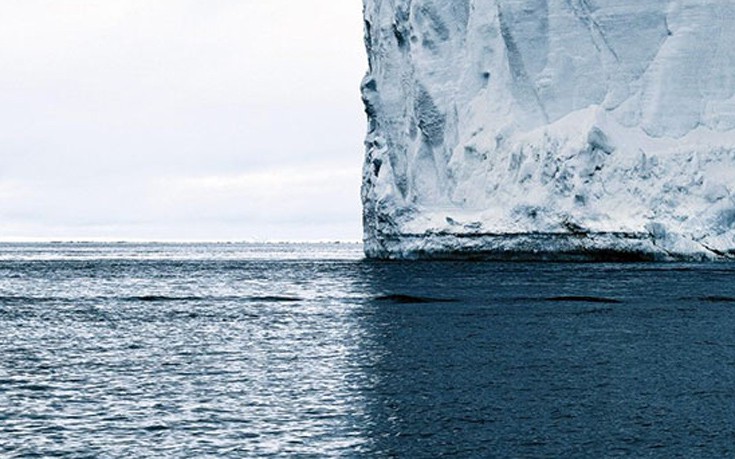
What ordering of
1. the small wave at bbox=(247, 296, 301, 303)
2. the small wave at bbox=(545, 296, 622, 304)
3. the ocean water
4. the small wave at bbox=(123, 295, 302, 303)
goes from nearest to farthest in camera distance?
the ocean water
the small wave at bbox=(545, 296, 622, 304)
the small wave at bbox=(247, 296, 301, 303)
the small wave at bbox=(123, 295, 302, 303)

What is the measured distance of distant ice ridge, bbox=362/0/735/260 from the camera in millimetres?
43438

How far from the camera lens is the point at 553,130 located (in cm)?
4566

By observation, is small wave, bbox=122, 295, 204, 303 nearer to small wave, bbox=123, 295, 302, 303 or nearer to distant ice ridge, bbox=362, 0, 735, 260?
small wave, bbox=123, 295, 302, 303

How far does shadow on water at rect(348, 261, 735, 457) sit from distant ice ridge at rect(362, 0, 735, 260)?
1475 centimetres

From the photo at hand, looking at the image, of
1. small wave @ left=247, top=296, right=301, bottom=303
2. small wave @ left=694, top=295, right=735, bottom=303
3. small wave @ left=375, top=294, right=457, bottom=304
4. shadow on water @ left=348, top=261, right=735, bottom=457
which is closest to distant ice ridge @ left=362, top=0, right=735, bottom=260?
shadow on water @ left=348, top=261, right=735, bottom=457

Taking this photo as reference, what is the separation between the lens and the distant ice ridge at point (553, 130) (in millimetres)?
43438

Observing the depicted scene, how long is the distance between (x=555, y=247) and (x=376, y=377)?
3239 centimetres

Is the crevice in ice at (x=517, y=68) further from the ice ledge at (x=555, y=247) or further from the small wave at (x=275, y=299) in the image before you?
the small wave at (x=275, y=299)

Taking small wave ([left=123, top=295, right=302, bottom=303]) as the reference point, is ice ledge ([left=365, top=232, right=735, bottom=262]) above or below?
above

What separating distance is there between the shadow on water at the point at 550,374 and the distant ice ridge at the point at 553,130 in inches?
581

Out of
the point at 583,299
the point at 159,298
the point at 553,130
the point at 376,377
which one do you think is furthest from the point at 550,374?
the point at 553,130

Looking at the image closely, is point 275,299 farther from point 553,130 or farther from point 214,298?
point 553,130

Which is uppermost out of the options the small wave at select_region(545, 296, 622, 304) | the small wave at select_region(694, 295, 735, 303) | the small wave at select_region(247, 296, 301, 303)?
the small wave at select_region(247, 296, 301, 303)

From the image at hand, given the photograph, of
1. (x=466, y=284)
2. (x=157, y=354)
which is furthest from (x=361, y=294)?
(x=157, y=354)
